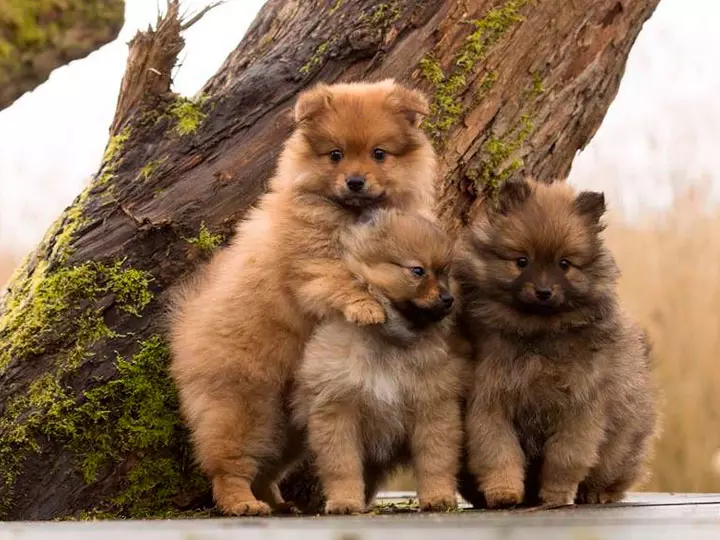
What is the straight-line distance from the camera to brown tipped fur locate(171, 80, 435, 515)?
424 cm

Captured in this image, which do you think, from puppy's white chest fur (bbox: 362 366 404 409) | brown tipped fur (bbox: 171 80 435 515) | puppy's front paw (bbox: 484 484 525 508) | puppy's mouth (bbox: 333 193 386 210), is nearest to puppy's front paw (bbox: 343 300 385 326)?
brown tipped fur (bbox: 171 80 435 515)

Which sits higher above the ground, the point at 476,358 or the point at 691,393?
the point at 691,393

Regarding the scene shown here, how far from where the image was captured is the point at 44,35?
23.4 ft

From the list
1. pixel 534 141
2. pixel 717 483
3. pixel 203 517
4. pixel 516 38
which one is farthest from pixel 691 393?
pixel 203 517

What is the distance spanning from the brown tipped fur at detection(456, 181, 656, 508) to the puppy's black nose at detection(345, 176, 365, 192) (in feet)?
1.80

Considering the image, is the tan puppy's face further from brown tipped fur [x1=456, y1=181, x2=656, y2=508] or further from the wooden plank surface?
the wooden plank surface

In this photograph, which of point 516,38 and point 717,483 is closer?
point 516,38

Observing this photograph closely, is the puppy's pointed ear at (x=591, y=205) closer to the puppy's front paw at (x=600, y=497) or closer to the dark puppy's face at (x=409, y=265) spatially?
the dark puppy's face at (x=409, y=265)

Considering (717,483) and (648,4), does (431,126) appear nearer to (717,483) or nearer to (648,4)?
(648,4)

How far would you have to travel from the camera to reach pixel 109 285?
15.9ft

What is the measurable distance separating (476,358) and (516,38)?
185 cm

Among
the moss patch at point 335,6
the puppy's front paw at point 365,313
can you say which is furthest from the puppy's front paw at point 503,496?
the moss patch at point 335,6

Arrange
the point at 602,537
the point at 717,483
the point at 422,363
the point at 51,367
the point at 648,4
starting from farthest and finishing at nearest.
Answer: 1. the point at 717,483
2. the point at 648,4
3. the point at 51,367
4. the point at 422,363
5. the point at 602,537

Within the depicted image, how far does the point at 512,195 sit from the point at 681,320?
3115mm
